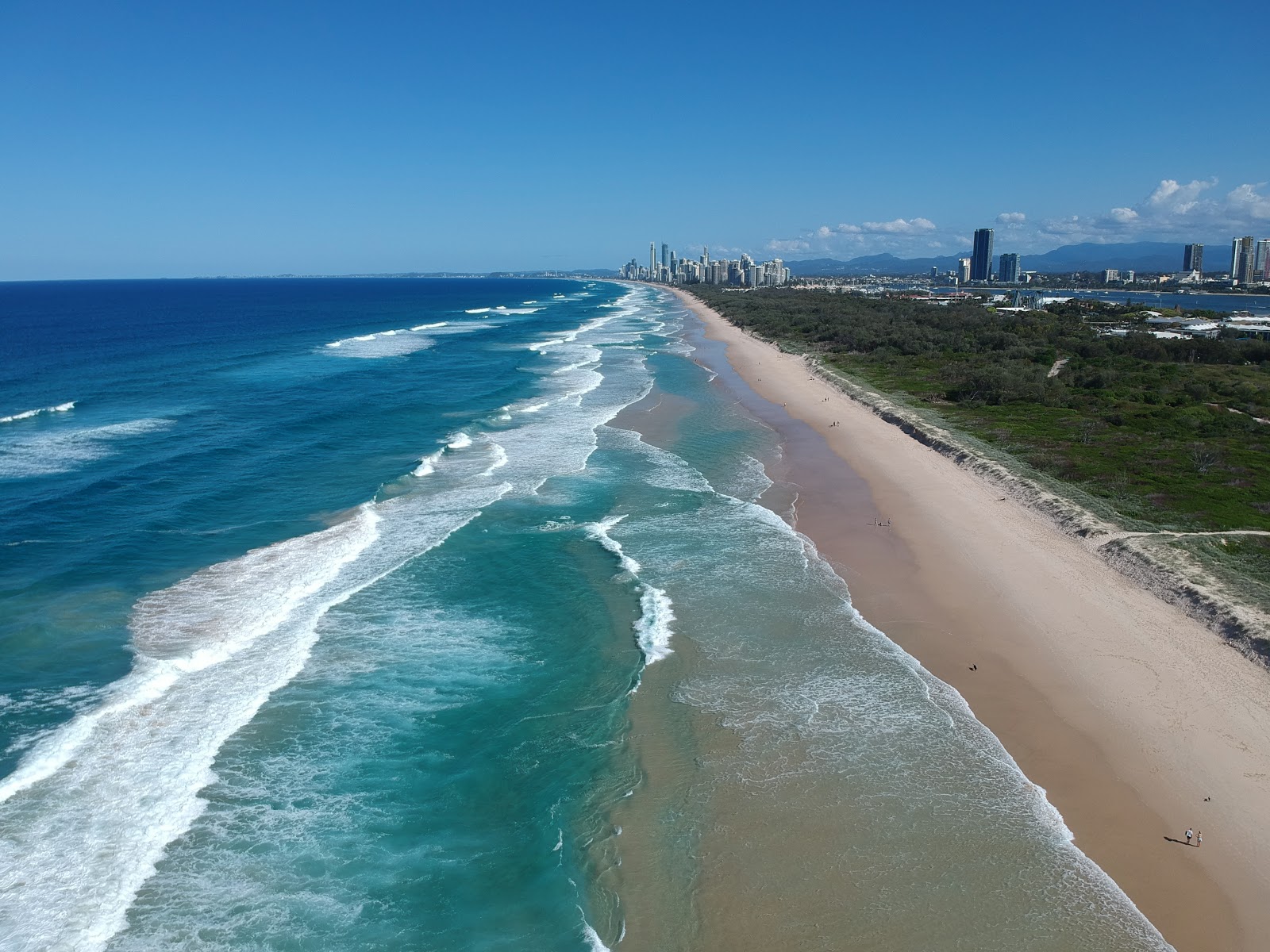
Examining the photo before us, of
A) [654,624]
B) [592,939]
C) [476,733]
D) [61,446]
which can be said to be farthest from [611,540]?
[61,446]

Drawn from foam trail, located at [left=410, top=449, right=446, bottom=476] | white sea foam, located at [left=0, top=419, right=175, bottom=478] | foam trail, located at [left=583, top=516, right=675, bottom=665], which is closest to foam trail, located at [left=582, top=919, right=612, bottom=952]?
foam trail, located at [left=583, top=516, right=675, bottom=665]

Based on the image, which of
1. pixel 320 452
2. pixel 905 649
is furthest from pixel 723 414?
pixel 905 649

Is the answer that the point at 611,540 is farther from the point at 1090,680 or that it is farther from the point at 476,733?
the point at 1090,680

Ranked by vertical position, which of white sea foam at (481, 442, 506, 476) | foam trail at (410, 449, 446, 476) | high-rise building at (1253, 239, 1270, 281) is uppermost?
high-rise building at (1253, 239, 1270, 281)

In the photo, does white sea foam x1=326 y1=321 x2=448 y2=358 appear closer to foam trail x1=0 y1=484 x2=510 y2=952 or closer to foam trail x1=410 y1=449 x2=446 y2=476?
foam trail x1=410 y1=449 x2=446 y2=476

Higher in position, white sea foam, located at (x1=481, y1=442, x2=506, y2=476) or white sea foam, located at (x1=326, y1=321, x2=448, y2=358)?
white sea foam, located at (x1=326, y1=321, x2=448, y2=358)

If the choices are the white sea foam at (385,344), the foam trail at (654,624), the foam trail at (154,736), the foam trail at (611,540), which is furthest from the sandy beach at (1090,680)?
the white sea foam at (385,344)
